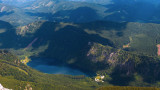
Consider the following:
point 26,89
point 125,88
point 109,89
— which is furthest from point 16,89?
point 125,88

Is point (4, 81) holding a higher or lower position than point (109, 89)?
higher

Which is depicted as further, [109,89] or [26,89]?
[26,89]

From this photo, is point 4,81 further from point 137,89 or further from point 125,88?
point 137,89

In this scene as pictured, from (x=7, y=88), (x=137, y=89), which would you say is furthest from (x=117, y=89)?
(x=7, y=88)

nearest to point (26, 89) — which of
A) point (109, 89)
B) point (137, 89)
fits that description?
point (109, 89)

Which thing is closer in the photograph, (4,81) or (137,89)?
(137,89)

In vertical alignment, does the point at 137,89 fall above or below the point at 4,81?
below

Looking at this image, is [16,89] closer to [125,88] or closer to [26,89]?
[26,89]
